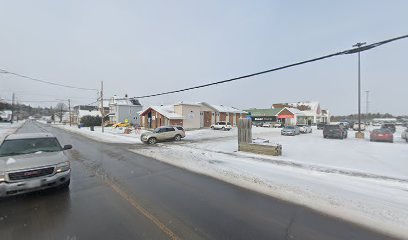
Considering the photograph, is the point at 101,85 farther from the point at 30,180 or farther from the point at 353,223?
the point at 353,223

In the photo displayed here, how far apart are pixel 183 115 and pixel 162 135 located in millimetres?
17578

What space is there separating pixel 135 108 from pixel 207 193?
61.7m

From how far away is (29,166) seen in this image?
5.54 m

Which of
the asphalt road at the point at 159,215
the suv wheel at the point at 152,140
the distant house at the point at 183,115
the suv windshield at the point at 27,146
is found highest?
the distant house at the point at 183,115

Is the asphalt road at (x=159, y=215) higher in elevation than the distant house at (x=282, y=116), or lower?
lower

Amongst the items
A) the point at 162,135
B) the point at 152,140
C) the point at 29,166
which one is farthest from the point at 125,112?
the point at 29,166

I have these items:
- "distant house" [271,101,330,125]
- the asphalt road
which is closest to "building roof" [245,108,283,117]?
"distant house" [271,101,330,125]

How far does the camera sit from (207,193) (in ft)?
21.8

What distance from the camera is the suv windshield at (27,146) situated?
6.48m

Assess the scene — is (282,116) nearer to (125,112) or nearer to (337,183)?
(125,112)

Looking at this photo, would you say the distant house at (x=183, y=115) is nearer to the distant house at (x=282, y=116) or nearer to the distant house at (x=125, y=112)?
the distant house at (x=125, y=112)

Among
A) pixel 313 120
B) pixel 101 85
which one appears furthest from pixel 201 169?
pixel 313 120

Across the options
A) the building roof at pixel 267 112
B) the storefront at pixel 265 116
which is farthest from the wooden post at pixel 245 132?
the building roof at pixel 267 112

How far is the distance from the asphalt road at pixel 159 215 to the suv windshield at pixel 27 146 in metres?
1.28
